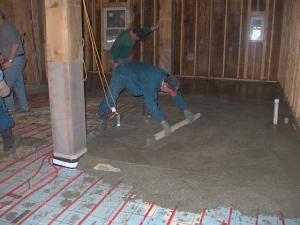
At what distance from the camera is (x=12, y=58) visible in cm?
491

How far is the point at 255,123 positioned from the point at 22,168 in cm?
318


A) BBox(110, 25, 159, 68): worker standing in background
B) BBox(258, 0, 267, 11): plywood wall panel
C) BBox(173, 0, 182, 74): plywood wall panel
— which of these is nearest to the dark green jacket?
BBox(110, 25, 159, 68): worker standing in background

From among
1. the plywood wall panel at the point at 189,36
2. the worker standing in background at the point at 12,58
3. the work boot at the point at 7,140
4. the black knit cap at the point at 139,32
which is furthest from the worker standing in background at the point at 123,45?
the plywood wall panel at the point at 189,36

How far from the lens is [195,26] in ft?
29.8

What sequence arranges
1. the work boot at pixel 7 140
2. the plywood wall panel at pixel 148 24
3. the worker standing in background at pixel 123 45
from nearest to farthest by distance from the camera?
the work boot at pixel 7 140
the worker standing in background at pixel 123 45
the plywood wall panel at pixel 148 24

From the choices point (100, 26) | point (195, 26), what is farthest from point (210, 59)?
point (100, 26)

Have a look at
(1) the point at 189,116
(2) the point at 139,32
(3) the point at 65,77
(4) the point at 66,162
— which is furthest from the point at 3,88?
(2) the point at 139,32

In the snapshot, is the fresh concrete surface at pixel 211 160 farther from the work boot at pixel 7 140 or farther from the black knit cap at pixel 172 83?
the work boot at pixel 7 140

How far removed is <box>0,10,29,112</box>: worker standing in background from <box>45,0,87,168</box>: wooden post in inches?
77.9

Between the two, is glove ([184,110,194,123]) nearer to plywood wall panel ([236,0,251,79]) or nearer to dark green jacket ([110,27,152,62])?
dark green jacket ([110,27,152,62])

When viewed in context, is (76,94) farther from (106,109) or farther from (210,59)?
(210,59)

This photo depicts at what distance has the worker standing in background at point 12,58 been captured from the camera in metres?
4.82

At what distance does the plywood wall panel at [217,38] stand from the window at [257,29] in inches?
29.2

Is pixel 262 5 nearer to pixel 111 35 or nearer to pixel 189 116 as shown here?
pixel 111 35
